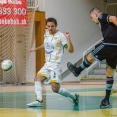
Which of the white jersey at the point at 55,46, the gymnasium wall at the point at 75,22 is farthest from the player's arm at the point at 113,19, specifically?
the gymnasium wall at the point at 75,22

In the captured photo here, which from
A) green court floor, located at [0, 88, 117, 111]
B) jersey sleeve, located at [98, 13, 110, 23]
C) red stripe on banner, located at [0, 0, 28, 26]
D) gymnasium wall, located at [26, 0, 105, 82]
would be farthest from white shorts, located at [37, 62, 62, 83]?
gymnasium wall, located at [26, 0, 105, 82]

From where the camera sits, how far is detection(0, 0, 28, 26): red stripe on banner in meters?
18.4

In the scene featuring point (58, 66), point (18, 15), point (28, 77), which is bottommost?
point (28, 77)

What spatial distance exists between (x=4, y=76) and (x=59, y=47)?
1027 centimetres

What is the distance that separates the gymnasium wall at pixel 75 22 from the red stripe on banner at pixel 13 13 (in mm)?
1751

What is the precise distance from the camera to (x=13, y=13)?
734 inches

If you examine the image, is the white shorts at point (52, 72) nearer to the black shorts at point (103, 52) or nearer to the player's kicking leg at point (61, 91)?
the player's kicking leg at point (61, 91)

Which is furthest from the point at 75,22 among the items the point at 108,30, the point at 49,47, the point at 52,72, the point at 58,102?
the point at 108,30

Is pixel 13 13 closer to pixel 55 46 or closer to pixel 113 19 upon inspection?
pixel 55 46

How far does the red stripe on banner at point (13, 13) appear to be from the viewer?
1838 centimetres

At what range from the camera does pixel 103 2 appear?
2416 cm

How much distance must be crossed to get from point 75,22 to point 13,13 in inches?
173

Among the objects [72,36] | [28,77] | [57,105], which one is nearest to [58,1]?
[72,36]

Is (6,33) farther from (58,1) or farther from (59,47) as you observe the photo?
(59,47)
